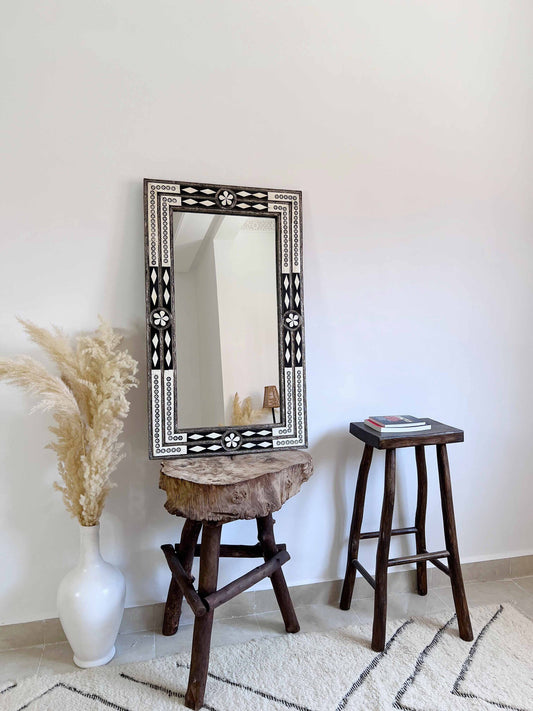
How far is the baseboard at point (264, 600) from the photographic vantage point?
1772 millimetres

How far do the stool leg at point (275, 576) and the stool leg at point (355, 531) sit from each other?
0.91ft

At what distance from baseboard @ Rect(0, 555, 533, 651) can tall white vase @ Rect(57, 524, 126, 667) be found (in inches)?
7.0

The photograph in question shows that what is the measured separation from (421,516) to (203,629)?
1.08 m

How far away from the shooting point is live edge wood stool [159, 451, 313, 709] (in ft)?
4.77

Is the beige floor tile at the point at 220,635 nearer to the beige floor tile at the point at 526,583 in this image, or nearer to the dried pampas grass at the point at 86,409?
the dried pampas grass at the point at 86,409

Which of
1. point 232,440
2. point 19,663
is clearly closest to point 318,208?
point 232,440

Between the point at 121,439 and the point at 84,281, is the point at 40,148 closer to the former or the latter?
the point at 84,281

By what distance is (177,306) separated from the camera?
1786 mm

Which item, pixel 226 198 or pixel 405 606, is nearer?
pixel 226 198

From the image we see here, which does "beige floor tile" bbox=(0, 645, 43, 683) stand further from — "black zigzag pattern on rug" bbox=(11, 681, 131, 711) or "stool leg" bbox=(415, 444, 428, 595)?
"stool leg" bbox=(415, 444, 428, 595)

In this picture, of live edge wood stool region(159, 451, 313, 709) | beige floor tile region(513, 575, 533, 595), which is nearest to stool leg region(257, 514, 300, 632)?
live edge wood stool region(159, 451, 313, 709)

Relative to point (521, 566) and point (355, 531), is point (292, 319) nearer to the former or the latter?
point (355, 531)

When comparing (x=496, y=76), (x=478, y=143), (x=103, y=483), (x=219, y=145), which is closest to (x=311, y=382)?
(x=103, y=483)

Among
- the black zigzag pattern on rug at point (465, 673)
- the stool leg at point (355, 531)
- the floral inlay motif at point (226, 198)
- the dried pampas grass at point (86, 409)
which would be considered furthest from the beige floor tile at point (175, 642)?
the floral inlay motif at point (226, 198)
